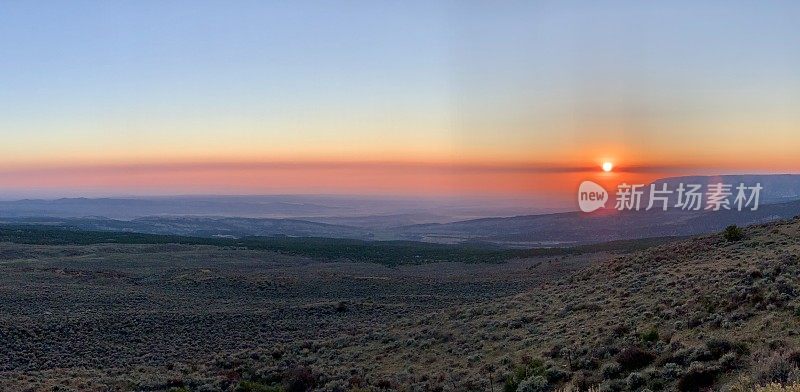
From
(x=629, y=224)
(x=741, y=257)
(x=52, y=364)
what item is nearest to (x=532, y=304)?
(x=741, y=257)

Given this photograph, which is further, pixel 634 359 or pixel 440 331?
pixel 440 331

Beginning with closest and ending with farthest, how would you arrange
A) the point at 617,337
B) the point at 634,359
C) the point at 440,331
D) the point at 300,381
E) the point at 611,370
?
the point at 611,370, the point at 634,359, the point at 617,337, the point at 300,381, the point at 440,331

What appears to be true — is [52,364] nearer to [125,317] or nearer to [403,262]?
[125,317]

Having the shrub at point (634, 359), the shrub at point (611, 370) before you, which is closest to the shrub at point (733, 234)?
the shrub at point (634, 359)

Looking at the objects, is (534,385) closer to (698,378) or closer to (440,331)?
(698,378)

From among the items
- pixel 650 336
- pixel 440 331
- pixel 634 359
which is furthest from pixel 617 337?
pixel 440 331

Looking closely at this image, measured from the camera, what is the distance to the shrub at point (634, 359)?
10312 mm

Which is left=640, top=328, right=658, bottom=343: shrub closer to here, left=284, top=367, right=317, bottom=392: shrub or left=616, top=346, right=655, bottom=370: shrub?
left=616, top=346, right=655, bottom=370: shrub

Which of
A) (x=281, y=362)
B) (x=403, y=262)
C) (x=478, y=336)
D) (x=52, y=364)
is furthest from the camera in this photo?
(x=403, y=262)

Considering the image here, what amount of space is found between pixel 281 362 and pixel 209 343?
20.4ft

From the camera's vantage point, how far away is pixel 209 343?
74.4 ft

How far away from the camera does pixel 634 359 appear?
411 inches

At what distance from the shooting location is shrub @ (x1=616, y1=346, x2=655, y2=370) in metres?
10.3

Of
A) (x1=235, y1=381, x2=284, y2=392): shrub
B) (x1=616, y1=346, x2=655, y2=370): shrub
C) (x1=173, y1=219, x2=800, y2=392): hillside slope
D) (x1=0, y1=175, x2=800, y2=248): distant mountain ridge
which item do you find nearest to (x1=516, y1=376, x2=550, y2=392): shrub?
(x1=173, y1=219, x2=800, y2=392): hillside slope
